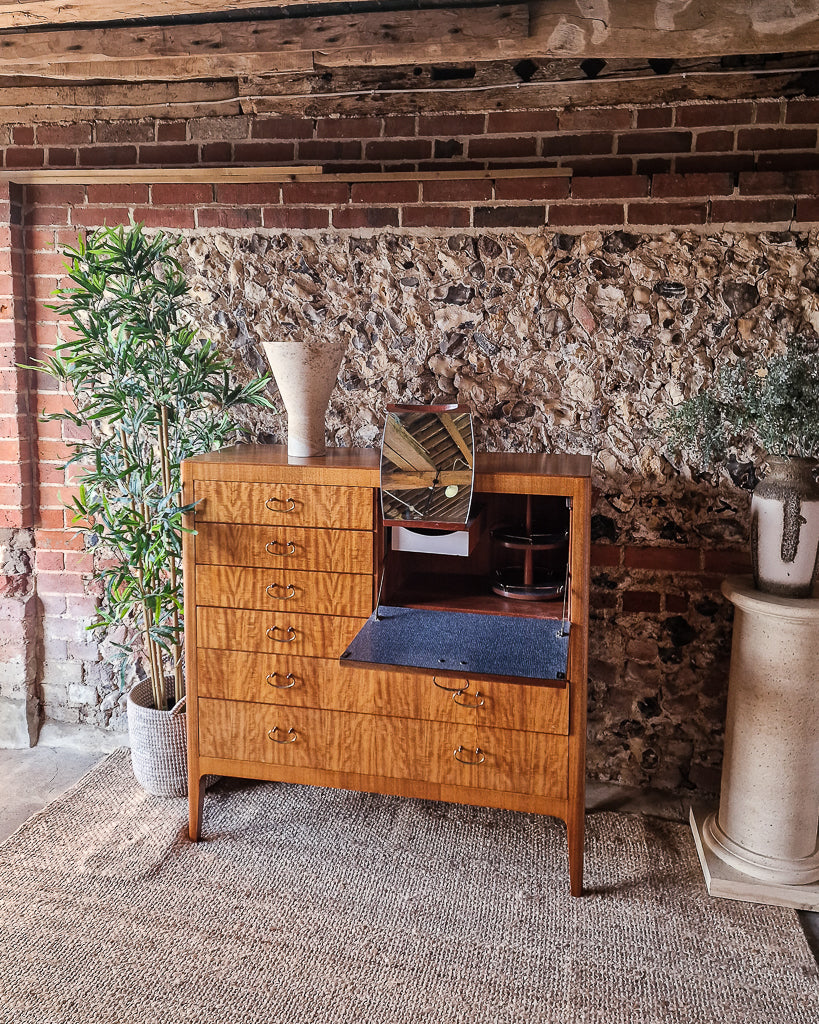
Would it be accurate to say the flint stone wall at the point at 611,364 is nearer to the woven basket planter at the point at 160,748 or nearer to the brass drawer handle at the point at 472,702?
the brass drawer handle at the point at 472,702

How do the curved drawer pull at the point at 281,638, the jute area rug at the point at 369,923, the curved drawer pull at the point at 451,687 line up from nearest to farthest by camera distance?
the jute area rug at the point at 369,923, the curved drawer pull at the point at 451,687, the curved drawer pull at the point at 281,638

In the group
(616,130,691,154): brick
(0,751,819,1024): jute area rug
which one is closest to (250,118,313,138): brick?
(616,130,691,154): brick

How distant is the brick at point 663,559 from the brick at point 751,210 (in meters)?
1.11

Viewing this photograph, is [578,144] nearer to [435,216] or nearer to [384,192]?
[435,216]

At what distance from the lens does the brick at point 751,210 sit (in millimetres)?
2533

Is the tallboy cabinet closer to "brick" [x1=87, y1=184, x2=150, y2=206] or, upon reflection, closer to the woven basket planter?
the woven basket planter

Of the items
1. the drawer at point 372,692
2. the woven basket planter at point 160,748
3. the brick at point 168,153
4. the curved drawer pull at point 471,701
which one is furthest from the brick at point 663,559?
the brick at point 168,153

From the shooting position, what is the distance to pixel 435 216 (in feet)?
9.11

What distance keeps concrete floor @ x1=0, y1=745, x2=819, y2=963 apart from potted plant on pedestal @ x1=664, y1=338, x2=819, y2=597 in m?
0.94

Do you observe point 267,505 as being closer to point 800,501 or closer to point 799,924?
point 800,501

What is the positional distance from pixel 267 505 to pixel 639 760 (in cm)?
164

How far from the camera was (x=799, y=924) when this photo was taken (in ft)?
7.35

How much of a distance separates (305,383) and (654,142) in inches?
56.0

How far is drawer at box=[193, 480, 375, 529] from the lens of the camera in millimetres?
2338
